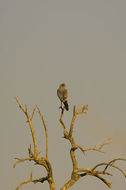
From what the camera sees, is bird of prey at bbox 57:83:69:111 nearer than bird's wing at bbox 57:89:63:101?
Yes

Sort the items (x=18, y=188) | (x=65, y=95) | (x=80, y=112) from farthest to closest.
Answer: (x=65, y=95) → (x=80, y=112) → (x=18, y=188)

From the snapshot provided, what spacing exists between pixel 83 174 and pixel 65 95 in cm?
534

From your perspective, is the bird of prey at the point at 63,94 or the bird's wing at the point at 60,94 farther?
the bird's wing at the point at 60,94

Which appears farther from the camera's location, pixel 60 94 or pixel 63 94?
pixel 60 94

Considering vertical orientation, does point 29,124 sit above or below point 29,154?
above

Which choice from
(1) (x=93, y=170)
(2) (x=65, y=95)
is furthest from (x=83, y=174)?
(2) (x=65, y=95)

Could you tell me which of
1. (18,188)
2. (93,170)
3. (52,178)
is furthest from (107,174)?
(18,188)

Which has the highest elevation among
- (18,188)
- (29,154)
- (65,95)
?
(65,95)

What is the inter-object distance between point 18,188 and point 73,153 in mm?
2522

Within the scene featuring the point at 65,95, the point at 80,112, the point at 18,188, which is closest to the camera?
the point at 18,188

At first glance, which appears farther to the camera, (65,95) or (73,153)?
(65,95)

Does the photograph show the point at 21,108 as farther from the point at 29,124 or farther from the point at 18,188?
the point at 18,188

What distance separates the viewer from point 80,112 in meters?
17.2

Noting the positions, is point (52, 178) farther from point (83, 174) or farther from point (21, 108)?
point (21, 108)
